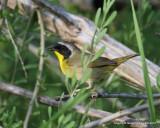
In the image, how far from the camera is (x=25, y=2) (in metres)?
3.26

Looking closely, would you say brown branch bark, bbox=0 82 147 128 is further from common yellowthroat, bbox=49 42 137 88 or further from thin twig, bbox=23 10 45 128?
common yellowthroat, bbox=49 42 137 88

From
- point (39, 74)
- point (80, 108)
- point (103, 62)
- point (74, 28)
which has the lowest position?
point (80, 108)

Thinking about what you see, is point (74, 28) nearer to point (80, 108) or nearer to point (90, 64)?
point (90, 64)

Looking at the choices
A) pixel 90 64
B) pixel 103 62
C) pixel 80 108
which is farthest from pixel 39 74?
pixel 80 108

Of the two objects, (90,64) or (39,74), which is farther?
(90,64)

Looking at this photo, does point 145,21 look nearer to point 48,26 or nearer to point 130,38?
point 130,38

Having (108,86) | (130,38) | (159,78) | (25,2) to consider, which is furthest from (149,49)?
(159,78)

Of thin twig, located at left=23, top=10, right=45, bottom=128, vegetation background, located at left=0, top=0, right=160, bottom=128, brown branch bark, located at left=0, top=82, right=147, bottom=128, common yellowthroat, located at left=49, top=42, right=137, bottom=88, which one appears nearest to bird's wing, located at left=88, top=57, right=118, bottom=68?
common yellowthroat, located at left=49, top=42, right=137, bottom=88

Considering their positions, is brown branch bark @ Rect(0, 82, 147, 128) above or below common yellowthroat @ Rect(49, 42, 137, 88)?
below

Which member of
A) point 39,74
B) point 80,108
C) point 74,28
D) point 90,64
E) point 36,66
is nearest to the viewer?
point 80,108

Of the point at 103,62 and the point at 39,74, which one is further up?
the point at 103,62

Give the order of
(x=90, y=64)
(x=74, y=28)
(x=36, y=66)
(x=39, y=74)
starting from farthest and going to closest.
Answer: (x=36, y=66), (x=74, y=28), (x=90, y=64), (x=39, y=74)

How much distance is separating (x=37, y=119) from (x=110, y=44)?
3.25 ft

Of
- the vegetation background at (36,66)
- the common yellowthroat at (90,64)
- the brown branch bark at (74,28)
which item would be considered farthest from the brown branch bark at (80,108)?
the brown branch bark at (74,28)
